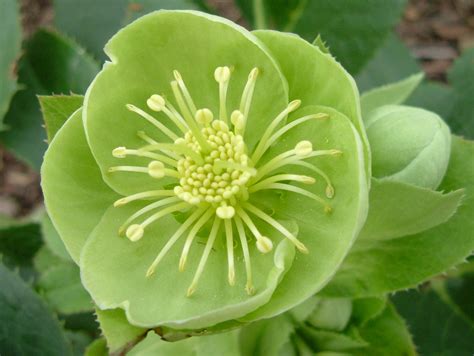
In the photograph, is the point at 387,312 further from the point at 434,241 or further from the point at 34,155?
the point at 34,155

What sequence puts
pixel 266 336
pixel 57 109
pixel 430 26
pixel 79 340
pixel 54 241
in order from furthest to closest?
pixel 430 26, pixel 79 340, pixel 54 241, pixel 266 336, pixel 57 109

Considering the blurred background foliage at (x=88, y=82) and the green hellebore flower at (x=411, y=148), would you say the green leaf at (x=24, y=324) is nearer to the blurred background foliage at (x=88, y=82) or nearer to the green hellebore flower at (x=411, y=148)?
the blurred background foliage at (x=88, y=82)

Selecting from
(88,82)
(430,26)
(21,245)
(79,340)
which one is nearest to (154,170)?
(88,82)

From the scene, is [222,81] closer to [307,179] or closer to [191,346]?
[307,179]

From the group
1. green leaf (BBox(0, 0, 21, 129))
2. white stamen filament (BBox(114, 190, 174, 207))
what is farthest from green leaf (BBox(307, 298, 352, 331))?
green leaf (BBox(0, 0, 21, 129))

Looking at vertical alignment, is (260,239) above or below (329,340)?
above

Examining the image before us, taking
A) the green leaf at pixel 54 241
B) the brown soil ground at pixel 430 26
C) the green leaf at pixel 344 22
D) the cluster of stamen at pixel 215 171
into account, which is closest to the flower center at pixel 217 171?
the cluster of stamen at pixel 215 171
